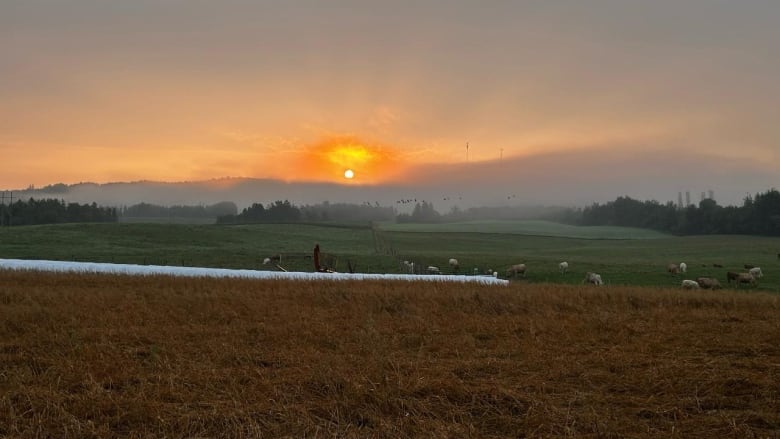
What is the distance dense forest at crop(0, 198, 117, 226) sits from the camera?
339 feet

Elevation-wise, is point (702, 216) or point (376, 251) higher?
point (702, 216)

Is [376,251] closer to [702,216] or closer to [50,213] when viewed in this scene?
[702,216]

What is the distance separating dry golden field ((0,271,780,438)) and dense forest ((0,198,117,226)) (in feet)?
345

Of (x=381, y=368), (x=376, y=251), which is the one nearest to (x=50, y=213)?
(x=376, y=251)

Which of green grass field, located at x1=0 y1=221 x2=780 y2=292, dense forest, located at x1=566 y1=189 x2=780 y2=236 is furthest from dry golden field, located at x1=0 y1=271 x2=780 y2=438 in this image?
dense forest, located at x1=566 y1=189 x2=780 y2=236

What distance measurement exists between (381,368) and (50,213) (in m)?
119

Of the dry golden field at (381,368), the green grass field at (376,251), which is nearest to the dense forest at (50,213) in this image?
the green grass field at (376,251)

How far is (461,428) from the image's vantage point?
593 centimetres

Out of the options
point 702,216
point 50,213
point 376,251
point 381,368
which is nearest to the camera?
point 381,368

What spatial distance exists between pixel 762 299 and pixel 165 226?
63.8m

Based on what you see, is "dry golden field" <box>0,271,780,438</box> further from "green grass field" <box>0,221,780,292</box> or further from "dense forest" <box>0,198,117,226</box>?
"dense forest" <box>0,198,117,226</box>

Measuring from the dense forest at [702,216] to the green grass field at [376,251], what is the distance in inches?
346

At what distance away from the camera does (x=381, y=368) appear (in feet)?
27.0

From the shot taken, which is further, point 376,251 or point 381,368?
point 376,251
